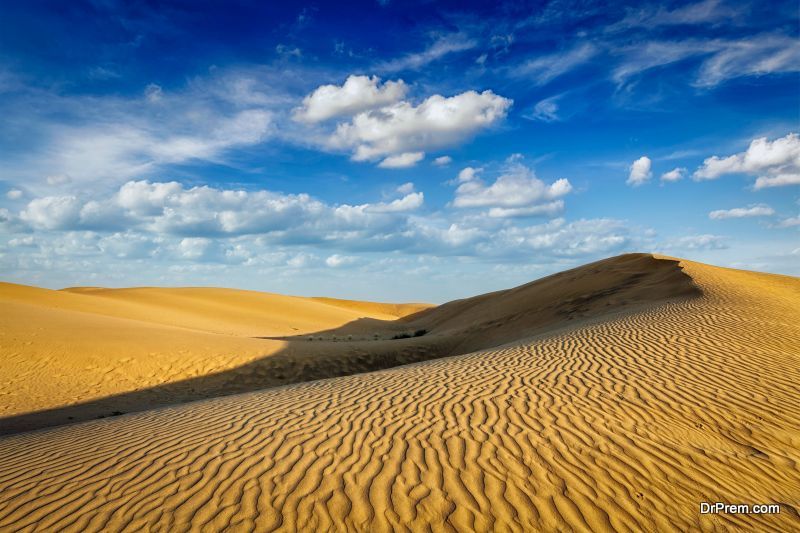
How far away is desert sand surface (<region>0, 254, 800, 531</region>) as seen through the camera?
13.9 ft

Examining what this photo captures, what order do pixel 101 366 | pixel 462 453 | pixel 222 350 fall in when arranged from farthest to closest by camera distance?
pixel 222 350, pixel 101 366, pixel 462 453

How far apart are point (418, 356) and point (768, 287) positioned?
13275mm

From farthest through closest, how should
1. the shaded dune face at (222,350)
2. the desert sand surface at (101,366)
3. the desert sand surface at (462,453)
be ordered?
the shaded dune face at (222,350) → the desert sand surface at (101,366) → the desert sand surface at (462,453)

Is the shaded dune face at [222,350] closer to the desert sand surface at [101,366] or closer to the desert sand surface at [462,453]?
the desert sand surface at [101,366]

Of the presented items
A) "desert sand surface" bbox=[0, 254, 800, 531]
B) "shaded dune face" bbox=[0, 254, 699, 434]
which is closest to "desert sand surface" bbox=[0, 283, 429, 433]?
"shaded dune face" bbox=[0, 254, 699, 434]

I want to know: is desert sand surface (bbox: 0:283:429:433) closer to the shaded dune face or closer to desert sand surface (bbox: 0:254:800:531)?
the shaded dune face

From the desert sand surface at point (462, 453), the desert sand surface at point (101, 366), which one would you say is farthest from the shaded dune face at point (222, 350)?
the desert sand surface at point (462, 453)

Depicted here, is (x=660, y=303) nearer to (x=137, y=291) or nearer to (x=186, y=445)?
(x=186, y=445)

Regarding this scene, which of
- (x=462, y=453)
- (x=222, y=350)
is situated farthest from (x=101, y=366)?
(x=462, y=453)

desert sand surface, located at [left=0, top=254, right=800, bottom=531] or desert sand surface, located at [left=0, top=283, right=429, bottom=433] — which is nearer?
desert sand surface, located at [left=0, top=254, right=800, bottom=531]

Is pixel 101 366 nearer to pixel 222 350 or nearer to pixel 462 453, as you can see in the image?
pixel 222 350

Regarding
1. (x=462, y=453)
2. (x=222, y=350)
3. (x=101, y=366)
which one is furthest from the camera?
(x=222, y=350)

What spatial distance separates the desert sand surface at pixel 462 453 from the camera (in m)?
4.24

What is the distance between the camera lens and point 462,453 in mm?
5207
